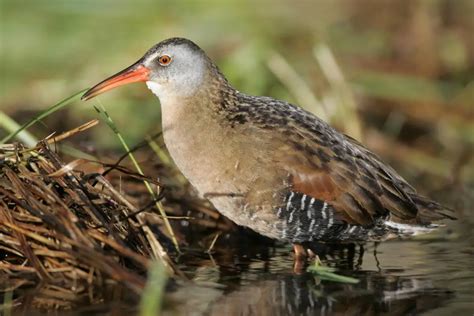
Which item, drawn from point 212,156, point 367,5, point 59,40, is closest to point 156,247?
point 212,156

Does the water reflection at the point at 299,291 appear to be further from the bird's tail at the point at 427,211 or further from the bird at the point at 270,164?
the bird's tail at the point at 427,211

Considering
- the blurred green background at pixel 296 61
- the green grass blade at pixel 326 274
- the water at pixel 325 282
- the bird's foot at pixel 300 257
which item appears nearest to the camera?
the water at pixel 325 282

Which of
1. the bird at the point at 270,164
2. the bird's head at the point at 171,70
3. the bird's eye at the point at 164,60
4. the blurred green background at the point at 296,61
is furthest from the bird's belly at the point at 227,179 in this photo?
the blurred green background at the point at 296,61

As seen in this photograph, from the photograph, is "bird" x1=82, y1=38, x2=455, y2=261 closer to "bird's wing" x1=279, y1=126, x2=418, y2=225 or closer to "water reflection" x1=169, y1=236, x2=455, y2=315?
"bird's wing" x1=279, y1=126, x2=418, y2=225

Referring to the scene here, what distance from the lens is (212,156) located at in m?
4.99

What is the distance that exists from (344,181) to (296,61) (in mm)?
4836

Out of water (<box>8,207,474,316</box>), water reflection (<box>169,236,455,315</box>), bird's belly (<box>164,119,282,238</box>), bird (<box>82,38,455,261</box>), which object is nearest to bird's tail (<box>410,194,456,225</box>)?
bird (<box>82,38,455,261</box>)

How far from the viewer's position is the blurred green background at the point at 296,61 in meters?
8.02

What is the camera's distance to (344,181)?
5051 mm

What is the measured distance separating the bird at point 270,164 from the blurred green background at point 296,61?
1.90 meters

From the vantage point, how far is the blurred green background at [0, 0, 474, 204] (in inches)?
316

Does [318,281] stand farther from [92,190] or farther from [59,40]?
[59,40]

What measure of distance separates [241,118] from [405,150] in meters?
3.29

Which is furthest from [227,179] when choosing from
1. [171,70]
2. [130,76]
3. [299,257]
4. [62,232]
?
[62,232]
